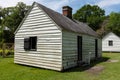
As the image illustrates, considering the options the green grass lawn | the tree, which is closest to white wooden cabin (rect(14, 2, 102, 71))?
the green grass lawn

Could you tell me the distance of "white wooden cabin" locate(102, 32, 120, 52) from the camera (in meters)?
32.6

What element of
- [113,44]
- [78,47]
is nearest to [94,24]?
[113,44]

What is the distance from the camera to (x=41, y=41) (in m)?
12.9

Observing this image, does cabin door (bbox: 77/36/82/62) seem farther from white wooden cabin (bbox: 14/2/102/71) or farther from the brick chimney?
the brick chimney

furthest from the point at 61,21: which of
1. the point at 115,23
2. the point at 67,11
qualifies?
the point at 115,23

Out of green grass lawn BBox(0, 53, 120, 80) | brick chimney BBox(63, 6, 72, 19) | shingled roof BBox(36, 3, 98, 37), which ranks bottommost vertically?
green grass lawn BBox(0, 53, 120, 80)

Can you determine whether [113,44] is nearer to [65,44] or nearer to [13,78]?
[65,44]

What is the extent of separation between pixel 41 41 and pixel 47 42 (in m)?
0.60

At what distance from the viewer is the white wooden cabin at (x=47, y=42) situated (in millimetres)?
11914

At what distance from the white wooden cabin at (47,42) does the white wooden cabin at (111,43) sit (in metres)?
18.9

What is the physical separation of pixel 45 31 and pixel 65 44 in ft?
5.75

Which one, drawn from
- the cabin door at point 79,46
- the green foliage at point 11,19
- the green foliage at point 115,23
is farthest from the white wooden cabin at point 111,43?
the green foliage at point 11,19

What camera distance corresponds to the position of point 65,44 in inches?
478

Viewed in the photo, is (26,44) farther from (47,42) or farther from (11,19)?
(11,19)
